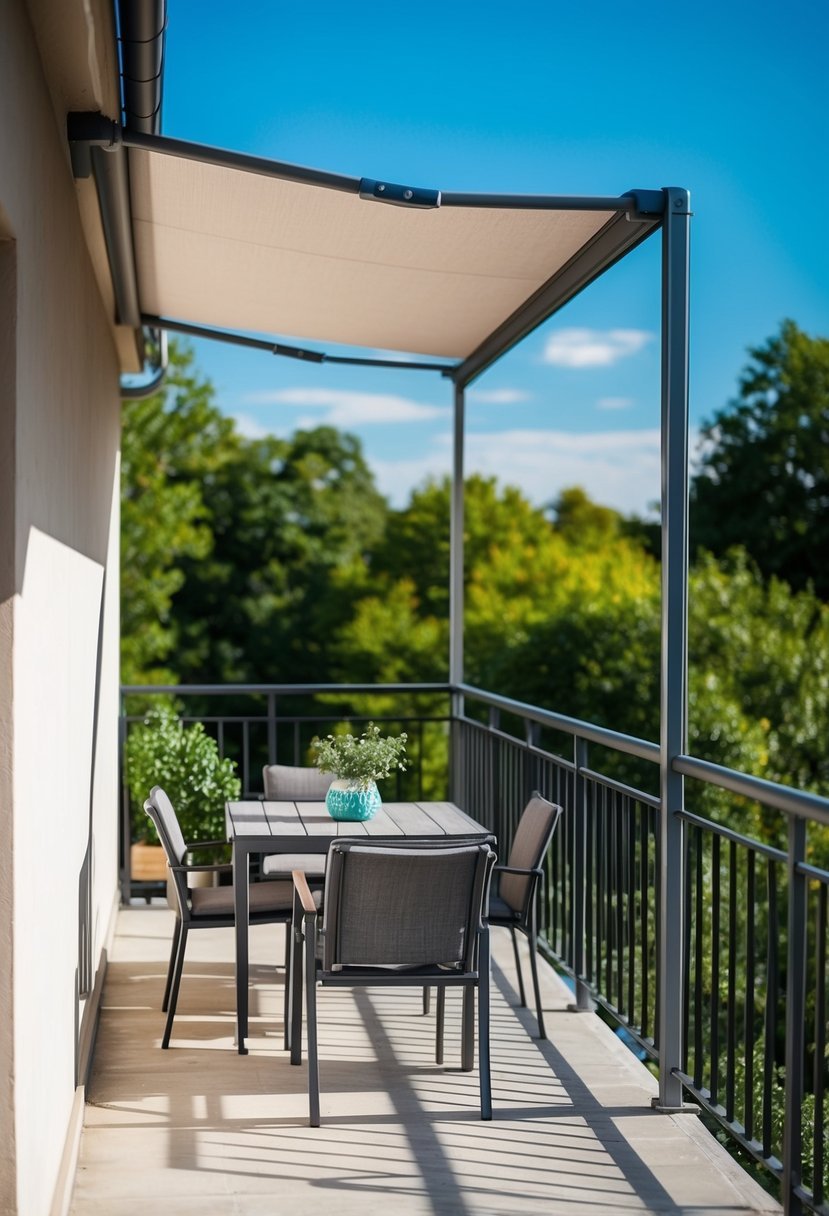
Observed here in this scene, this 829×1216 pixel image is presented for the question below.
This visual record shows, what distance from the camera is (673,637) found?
12.8ft

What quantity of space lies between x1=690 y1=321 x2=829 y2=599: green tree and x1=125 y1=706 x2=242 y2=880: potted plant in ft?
60.6

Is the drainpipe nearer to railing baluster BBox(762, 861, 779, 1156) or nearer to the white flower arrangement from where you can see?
the white flower arrangement

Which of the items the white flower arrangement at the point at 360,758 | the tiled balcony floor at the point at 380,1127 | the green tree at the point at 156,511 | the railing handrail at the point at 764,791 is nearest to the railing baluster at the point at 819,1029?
the railing handrail at the point at 764,791

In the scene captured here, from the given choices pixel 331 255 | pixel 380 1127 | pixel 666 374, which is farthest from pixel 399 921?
pixel 331 255

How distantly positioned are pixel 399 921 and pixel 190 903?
46.8 inches

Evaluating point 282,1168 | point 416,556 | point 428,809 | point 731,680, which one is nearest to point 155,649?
point 416,556

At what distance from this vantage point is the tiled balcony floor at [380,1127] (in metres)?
3.34

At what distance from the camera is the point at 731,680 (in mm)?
17406

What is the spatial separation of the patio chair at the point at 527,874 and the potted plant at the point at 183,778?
8.17 ft

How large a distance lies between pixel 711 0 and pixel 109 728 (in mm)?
26253

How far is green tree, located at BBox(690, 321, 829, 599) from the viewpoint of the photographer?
24594 mm

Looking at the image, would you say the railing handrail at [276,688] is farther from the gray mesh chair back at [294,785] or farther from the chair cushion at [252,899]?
the chair cushion at [252,899]

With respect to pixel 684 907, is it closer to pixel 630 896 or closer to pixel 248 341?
pixel 630 896

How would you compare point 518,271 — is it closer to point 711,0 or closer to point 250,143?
point 250,143
